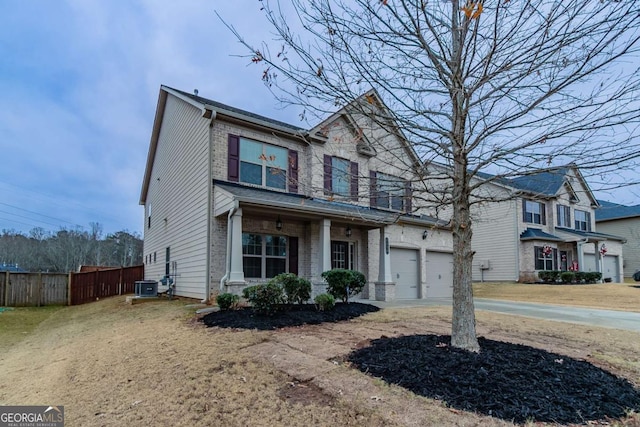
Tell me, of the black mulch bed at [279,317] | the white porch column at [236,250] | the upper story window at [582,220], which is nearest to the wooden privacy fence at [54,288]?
the white porch column at [236,250]

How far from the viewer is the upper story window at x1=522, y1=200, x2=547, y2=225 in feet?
76.0

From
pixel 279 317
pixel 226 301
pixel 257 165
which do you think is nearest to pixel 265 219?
pixel 257 165

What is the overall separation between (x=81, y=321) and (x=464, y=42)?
450 inches

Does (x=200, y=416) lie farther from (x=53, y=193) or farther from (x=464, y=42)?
(x=53, y=193)

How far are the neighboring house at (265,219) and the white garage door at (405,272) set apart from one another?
4cm

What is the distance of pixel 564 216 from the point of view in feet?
84.8

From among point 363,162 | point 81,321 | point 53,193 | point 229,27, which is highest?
point 53,193

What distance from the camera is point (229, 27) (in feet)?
13.1

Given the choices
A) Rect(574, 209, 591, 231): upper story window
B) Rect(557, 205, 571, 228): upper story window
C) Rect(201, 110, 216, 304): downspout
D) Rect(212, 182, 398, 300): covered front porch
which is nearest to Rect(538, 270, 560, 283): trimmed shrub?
Rect(557, 205, 571, 228): upper story window

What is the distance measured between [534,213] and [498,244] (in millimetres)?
3618

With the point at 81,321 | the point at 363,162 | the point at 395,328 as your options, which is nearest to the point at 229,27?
the point at 395,328

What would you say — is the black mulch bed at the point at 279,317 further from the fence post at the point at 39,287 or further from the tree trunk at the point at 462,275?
the fence post at the point at 39,287

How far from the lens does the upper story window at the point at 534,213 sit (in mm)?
23172

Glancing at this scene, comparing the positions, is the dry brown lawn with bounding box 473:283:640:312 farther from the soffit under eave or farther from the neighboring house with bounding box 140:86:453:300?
the soffit under eave
